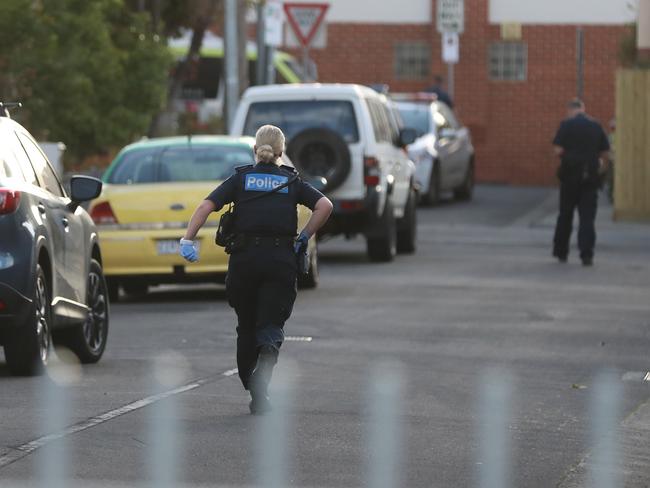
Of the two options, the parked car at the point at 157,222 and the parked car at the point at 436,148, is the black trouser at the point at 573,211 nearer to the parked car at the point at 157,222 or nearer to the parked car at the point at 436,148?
the parked car at the point at 157,222

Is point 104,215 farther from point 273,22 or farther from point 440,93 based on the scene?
point 440,93

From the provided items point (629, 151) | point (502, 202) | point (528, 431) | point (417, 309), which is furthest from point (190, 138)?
point (502, 202)

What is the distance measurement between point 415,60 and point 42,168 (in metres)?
33.4

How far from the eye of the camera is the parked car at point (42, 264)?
1245 centimetres

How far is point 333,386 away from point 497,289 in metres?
8.21

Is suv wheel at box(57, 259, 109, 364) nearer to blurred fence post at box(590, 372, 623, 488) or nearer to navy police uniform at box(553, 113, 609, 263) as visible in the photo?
blurred fence post at box(590, 372, 623, 488)

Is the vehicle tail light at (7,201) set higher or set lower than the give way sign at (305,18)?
higher

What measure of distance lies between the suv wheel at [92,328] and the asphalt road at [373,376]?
168 millimetres

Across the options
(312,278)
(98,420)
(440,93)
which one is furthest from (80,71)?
(98,420)

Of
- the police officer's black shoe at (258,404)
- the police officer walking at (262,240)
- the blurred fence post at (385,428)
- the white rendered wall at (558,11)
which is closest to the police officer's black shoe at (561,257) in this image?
the blurred fence post at (385,428)

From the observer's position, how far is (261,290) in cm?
1170

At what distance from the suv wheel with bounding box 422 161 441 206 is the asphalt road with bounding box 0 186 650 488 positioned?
11.4 metres

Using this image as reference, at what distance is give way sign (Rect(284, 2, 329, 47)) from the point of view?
30625 millimetres

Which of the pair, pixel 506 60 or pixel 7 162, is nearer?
pixel 7 162
